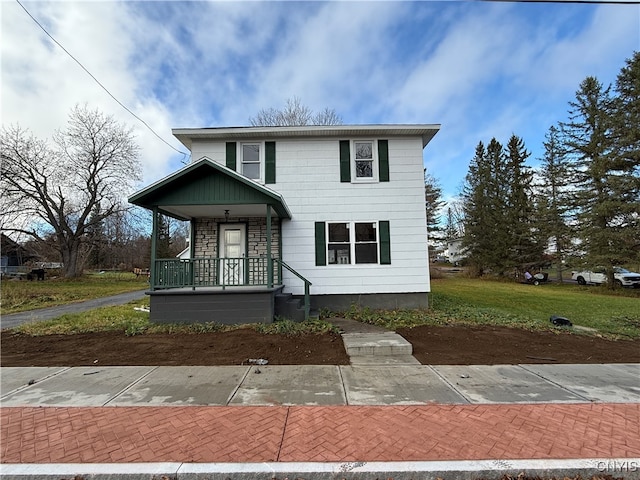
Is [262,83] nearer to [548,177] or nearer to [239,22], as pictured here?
[239,22]

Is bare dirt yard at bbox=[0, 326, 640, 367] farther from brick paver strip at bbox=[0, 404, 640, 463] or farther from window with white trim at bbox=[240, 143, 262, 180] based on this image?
window with white trim at bbox=[240, 143, 262, 180]

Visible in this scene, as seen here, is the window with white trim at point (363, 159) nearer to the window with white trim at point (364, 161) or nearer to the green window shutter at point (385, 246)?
the window with white trim at point (364, 161)

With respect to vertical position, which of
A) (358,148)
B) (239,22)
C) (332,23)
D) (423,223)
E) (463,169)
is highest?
(463,169)

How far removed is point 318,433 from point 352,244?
7696 millimetres

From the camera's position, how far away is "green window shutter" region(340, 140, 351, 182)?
10.6 meters

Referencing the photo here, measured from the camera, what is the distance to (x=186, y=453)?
9.09 ft

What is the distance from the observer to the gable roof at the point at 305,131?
33.6 ft

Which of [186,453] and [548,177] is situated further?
[548,177]

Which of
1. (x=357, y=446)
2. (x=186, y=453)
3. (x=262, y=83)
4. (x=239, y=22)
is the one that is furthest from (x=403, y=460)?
(x=262, y=83)

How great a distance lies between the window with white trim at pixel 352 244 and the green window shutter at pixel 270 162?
2533mm

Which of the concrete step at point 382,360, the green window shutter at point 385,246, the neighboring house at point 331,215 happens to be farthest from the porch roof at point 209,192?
the concrete step at point 382,360

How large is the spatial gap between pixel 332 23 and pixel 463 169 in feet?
99.5

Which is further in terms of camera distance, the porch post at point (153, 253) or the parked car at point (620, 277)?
the parked car at point (620, 277)

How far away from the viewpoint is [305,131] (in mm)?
10352
